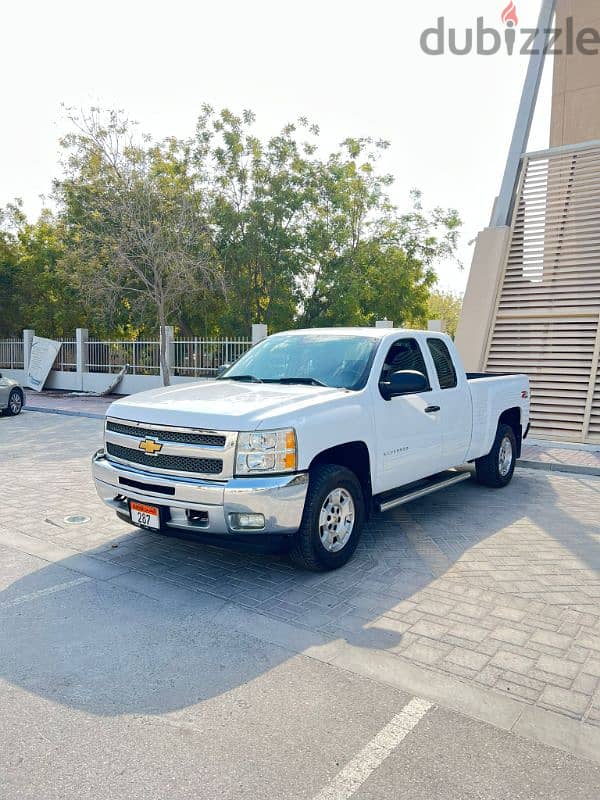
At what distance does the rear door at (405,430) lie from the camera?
5.79 m

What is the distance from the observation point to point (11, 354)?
1102 inches

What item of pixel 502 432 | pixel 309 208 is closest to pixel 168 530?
pixel 502 432

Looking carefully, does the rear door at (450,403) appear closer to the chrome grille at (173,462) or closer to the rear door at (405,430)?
the rear door at (405,430)

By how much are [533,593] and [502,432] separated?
3.53m

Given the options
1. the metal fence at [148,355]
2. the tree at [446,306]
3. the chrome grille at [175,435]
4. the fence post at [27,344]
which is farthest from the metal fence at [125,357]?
the tree at [446,306]

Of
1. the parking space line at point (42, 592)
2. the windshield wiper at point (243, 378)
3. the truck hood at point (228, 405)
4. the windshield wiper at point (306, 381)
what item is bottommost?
the parking space line at point (42, 592)

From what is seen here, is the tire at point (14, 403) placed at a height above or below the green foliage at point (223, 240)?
below

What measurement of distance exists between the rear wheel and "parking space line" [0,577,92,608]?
Result: 1325cm

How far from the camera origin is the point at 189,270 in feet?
67.9

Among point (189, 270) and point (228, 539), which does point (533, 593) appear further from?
point (189, 270)

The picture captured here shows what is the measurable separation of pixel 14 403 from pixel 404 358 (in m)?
13.7

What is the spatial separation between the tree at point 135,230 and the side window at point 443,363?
47.2 ft

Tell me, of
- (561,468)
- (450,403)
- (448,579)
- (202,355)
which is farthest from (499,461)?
(202,355)

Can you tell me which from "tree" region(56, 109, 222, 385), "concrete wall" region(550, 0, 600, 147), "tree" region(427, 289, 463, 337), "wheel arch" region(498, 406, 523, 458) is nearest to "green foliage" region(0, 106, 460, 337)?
"tree" region(56, 109, 222, 385)
